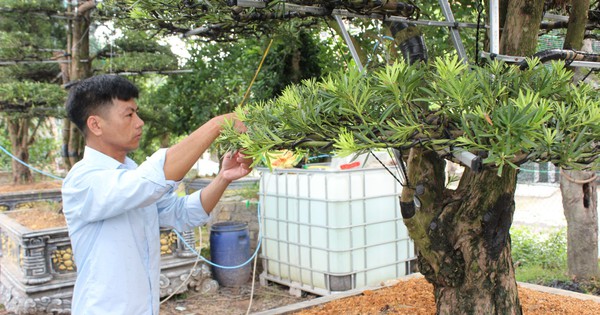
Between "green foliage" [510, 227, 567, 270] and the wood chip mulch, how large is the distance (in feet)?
8.29

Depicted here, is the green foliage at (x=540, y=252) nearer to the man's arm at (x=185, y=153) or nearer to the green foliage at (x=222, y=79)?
the green foliage at (x=222, y=79)

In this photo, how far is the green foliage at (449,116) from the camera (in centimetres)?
108

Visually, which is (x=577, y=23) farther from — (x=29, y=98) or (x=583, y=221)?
(x=29, y=98)

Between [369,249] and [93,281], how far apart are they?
131 inches

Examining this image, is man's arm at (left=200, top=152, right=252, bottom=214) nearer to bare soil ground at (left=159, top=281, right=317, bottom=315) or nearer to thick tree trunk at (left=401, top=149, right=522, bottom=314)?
thick tree trunk at (left=401, top=149, right=522, bottom=314)

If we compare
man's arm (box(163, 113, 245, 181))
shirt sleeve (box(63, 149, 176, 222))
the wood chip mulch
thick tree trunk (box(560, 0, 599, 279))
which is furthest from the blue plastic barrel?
man's arm (box(163, 113, 245, 181))

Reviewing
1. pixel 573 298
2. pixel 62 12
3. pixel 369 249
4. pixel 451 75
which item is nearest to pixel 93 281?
pixel 451 75

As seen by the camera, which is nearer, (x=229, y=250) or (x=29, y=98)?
(x=229, y=250)

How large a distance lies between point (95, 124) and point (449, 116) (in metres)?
1.19

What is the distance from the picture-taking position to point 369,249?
477 centimetres

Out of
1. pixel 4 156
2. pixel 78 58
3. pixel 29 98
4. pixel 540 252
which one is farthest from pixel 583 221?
pixel 4 156

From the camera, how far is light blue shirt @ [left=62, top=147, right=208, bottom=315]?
1568 mm

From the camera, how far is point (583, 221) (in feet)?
14.2

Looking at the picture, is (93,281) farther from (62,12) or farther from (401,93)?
(62,12)
